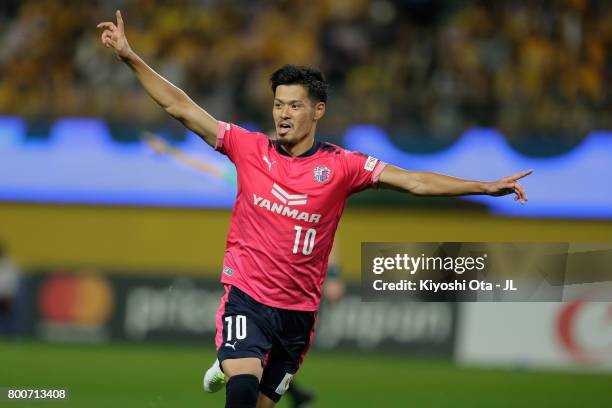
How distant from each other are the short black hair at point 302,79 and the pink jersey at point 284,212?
1.17 ft

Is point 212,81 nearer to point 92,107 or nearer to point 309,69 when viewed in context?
point 92,107

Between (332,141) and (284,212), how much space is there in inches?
406

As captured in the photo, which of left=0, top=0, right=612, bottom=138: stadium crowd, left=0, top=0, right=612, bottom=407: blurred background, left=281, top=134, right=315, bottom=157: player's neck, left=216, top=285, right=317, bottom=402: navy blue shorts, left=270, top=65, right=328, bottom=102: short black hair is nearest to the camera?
left=216, top=285, right=317, bottom=402: navy blue shorts

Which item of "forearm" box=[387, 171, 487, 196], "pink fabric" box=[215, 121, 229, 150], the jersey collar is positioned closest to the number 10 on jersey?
the jersey collar

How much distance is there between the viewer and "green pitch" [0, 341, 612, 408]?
11.4m

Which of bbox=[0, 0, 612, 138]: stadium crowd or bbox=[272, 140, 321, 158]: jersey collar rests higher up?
bbox=[0, 0, 612, 138]: stadium crowd

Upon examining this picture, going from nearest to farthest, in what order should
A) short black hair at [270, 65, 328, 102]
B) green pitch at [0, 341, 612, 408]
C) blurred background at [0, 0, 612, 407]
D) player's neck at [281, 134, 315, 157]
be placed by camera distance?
short black hair at [270, 65, 328, 102] → player's neck at [281, 134, 315, 157] → green pitch at [0, 341, 612, 408] → blurred background at [0, 0, 612, 407]

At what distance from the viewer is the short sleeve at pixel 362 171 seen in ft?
22.7

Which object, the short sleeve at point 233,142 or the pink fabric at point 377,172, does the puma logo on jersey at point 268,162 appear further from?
the pink fabric at point 377,172

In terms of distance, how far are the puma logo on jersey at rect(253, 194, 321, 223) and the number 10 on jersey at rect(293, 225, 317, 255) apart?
6 cm

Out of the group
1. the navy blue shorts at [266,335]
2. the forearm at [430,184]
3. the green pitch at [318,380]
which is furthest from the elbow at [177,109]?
the green pitch at [318,380]

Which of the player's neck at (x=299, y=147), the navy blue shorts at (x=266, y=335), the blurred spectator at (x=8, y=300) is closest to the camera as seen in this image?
the navy blue shorts at (x=266, y=335)

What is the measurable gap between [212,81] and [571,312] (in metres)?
7.06

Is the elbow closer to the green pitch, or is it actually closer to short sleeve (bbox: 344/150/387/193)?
short sleeve (bbox: 344/150/387/193)
